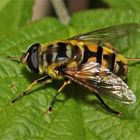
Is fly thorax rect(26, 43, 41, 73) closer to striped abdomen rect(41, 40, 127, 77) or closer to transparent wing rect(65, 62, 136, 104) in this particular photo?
striped abdomen rect(41, 40, 127, 77)

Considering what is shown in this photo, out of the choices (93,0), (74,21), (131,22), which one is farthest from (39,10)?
(131,22)

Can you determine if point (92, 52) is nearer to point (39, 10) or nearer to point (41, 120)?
point (41, 120)

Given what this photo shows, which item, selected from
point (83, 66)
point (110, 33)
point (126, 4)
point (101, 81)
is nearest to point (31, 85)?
point (83, 66)

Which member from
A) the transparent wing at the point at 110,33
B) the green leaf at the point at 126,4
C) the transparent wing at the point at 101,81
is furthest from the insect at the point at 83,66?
the green leaf at the point at 126,4

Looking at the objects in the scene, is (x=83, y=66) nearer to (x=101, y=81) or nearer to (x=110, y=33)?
(x=101, y=81)

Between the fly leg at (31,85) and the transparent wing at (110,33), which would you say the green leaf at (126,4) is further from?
the fly leg at (31,85)

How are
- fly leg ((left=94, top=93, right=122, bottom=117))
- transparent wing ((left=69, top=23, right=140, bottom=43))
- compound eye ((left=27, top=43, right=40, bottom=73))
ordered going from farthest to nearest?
transparent wing ((left=69, top=23, right=140, bottom=43))
compound eye ((left=27, top=43, right=40, bottom=73))
fly leg ((left=94, top=93, right=122, bottom=117))

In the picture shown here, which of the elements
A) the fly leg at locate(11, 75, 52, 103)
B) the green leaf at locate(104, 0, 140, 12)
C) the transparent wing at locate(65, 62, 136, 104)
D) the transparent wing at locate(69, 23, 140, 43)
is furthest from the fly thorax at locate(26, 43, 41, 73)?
the green leaf at locate(104, 0, 140, 12)
